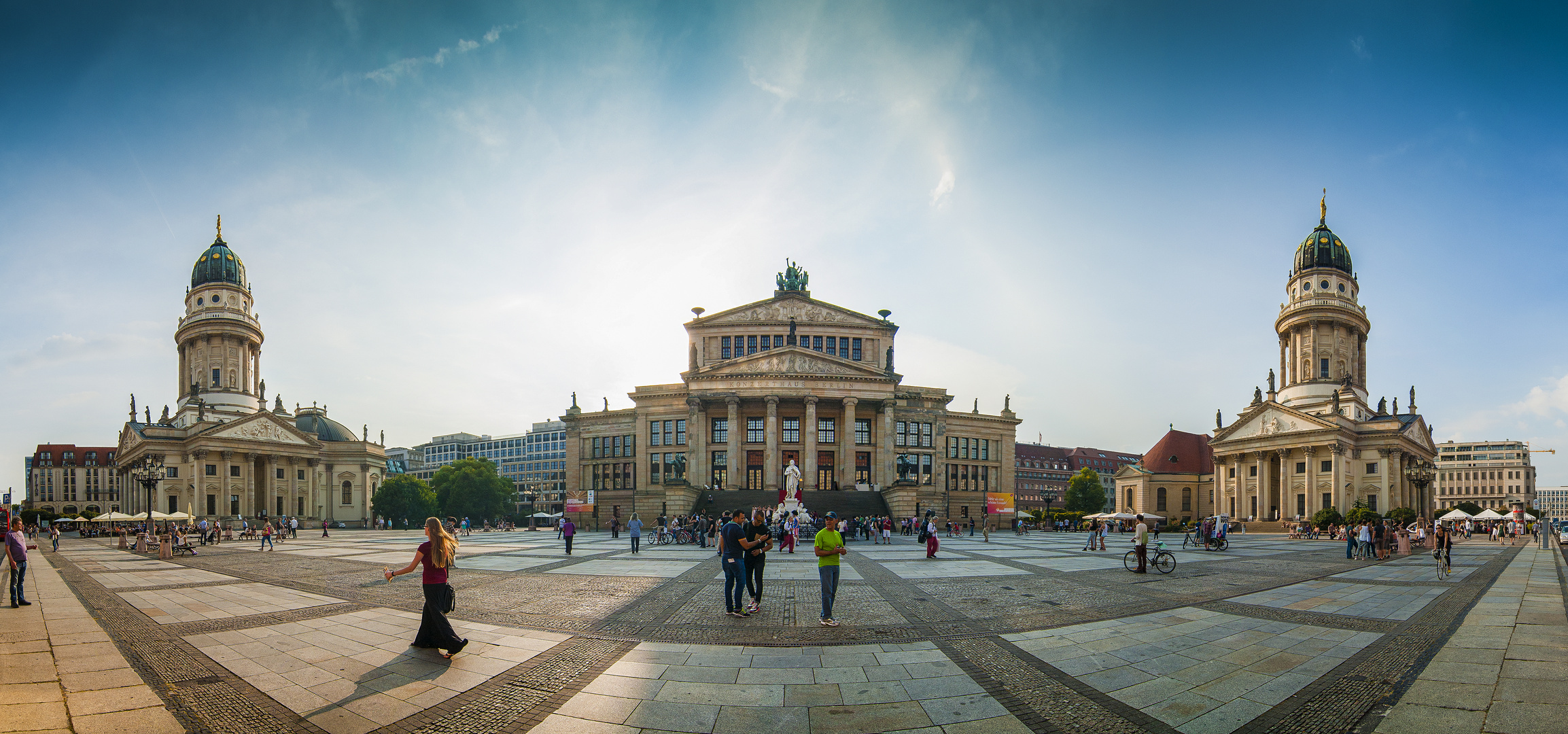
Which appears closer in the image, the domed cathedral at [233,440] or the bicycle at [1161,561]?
the bicycle at [1161,561]

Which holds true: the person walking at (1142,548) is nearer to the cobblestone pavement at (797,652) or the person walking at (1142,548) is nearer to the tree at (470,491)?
the cobblestone pavement at (797,652)

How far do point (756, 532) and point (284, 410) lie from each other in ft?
303

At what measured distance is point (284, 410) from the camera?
86.5 metres

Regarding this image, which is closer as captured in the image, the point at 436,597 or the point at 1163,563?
the point at 436,597

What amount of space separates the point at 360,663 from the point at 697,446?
53.7m

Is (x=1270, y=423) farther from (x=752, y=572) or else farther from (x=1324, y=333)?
(x=752, y=572)

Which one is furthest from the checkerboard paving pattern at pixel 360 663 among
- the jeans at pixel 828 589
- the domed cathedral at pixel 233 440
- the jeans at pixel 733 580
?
the domed cathedral at pixel 233 440

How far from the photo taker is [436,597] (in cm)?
981

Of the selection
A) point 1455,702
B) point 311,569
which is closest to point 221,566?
point 311,569

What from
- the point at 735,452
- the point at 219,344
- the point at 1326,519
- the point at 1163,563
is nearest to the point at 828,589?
the point at 1163,563

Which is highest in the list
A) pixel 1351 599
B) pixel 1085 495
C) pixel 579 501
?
pixel 1351 599

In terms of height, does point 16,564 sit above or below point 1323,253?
below

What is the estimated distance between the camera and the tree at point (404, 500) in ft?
283

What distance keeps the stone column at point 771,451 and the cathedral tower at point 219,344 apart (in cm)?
6053
